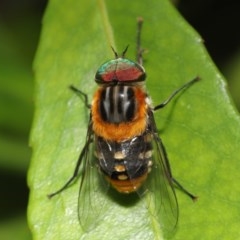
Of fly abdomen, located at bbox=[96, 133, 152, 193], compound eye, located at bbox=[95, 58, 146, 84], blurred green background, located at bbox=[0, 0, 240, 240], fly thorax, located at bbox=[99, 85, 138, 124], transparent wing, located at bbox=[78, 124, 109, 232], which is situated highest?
compound eye, located at bbox=[95, 58, 146, 84]

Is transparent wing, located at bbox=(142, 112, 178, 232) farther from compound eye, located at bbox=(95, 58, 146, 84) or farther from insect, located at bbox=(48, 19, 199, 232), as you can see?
compound eye, located at bbox=(95, 58, 146, 84)

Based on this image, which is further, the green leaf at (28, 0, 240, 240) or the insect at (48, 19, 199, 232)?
the insect at (48, 19, 199, 232)

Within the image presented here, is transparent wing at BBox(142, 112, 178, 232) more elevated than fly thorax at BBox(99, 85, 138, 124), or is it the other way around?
fly thorax at BBox(99, 85, 138, 124)

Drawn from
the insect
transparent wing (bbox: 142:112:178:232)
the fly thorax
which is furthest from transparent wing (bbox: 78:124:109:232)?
transparent wing (bbox: 142:112:178:232)

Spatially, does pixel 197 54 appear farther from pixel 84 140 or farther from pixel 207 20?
pixel 207 20

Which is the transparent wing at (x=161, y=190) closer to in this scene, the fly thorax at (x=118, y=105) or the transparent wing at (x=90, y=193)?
the fly thorax at (x=118, y=105)

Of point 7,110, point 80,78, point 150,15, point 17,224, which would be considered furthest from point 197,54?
point 17,224

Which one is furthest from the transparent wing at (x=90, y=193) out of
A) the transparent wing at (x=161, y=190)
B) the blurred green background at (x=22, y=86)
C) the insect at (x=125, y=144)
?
the blurred green background at (x=22, y=86)
